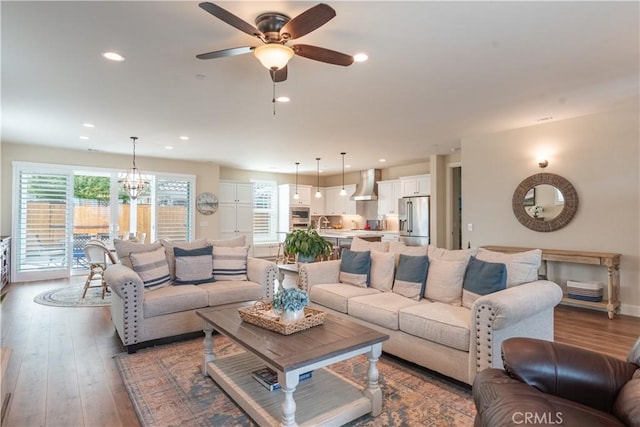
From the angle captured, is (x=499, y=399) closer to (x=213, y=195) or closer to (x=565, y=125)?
(x=565, y=125)

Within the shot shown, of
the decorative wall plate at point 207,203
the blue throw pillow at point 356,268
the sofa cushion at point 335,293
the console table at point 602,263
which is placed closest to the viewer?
the sofa cushion at point 335,293

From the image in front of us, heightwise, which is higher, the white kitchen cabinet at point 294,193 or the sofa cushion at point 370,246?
the white kitchen cabinet at point 294,193

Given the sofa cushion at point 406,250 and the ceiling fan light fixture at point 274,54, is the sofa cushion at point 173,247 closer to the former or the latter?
the sofa cushion at point 406,250

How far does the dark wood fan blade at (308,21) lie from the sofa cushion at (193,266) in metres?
2.71

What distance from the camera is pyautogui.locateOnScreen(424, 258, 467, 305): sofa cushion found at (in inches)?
122

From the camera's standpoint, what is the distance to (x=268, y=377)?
2.38 metres

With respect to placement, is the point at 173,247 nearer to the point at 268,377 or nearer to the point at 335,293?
the point at 335,293

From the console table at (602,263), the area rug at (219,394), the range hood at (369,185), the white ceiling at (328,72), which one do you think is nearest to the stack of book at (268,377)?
the area rug at (219,394)

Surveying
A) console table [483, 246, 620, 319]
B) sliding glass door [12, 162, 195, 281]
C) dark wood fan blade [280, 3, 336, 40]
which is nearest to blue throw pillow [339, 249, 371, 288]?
dark wood fan blade [280, 3, 336, 40]

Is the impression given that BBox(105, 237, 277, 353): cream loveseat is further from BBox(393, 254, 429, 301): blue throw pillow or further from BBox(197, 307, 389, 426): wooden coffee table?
BBox(393, 254, 429, 301): blue throw pillow

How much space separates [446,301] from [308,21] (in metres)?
2.51

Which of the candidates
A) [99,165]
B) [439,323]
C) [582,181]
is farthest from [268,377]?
[99,165]

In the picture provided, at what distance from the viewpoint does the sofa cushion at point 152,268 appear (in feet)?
12.0

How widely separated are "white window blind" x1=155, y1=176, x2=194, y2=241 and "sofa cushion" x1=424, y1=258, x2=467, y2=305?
674cm
